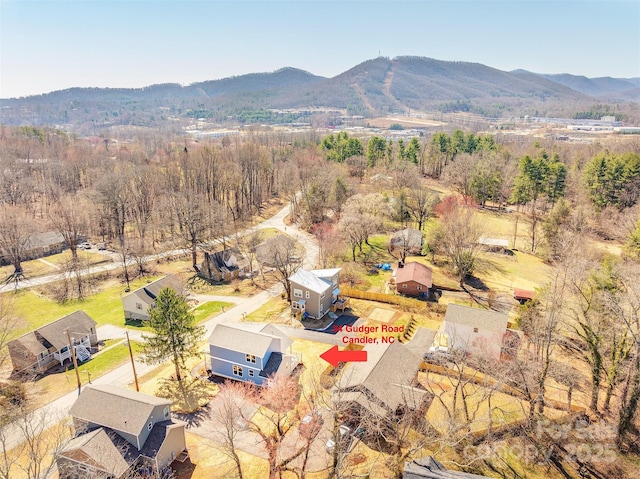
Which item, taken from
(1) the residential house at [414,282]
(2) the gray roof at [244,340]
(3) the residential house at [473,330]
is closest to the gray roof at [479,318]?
(3) the residential house at [473,330]

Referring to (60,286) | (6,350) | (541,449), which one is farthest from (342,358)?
(60,286)

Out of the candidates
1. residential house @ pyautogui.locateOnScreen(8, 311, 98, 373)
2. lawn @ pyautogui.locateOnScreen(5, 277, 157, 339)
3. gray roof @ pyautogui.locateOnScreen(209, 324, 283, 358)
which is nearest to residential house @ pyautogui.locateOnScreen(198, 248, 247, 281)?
lawn @ pyautogui.locateOnScreen(5, 277, 157, 339)

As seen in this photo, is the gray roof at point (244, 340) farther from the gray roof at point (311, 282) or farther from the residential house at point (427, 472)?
the residential house at point (427, 472)

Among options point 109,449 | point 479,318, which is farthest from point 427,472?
point 479,318

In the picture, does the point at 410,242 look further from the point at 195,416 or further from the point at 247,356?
the point at 195,416

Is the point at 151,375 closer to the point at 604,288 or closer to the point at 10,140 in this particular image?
the point at 604,288

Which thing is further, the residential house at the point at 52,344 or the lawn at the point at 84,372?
the residential house at the point at 52,344
